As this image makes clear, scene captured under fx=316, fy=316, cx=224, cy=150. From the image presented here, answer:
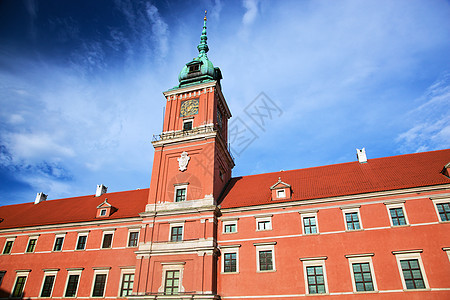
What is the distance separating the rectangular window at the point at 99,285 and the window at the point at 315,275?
53.5ft

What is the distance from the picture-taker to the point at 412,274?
65.0 ft

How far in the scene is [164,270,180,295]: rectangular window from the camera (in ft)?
75.9

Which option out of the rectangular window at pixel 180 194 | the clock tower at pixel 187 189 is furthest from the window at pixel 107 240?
the rectangular window at pixel 180 194

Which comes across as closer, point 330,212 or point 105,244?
point 330,212

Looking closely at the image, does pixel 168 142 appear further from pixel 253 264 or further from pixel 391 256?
pixel 391 256

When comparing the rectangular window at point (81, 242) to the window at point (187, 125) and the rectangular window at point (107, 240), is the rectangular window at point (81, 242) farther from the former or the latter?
the window at point (187, 125)

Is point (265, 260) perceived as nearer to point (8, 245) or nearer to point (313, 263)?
point (313, 263)

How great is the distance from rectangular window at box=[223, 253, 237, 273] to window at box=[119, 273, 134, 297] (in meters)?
7.92

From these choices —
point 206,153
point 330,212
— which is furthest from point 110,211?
point 330,212

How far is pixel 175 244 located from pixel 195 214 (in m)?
2.77

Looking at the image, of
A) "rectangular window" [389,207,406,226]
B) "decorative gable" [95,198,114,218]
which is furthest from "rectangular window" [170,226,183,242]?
"rectangular window" [389,207,406,226]

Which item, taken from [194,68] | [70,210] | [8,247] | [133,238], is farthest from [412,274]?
[8,247]

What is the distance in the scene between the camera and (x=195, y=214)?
83.9ft

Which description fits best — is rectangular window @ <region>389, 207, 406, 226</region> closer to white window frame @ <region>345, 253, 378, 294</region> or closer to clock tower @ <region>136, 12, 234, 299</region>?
white window frame @ <region>345, 253, 378, 294</region>
